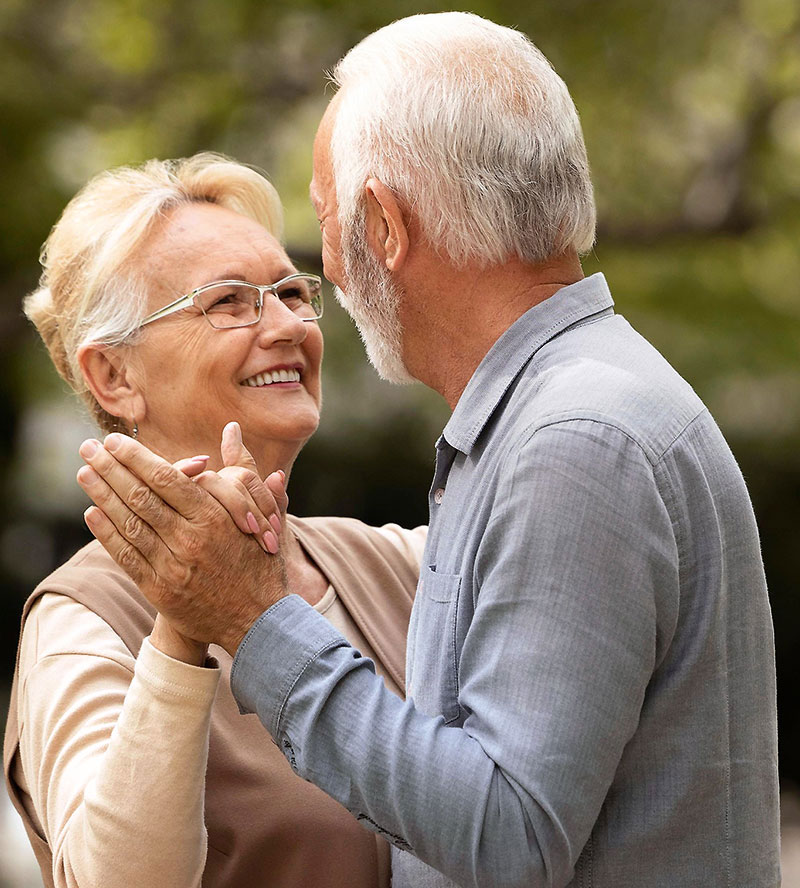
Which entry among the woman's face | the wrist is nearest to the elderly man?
the wrist

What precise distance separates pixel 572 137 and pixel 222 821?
1.29 meters

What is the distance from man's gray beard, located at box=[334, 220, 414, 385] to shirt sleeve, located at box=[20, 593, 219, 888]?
566 millimetres

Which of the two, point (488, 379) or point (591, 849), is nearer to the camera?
point (591, 849)

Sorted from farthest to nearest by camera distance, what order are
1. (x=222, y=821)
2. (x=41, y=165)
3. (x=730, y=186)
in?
(x=730, y=186) → (x=41, y=165) → (x=222, y=821)

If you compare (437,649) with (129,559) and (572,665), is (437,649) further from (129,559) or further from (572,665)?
(129,559)

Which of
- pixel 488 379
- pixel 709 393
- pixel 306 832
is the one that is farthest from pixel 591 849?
pixel 709 393

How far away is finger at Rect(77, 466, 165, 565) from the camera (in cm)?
163

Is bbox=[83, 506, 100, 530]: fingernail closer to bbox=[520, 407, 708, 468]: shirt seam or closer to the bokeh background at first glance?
bbox=[520, 407, 708, 468]: shirt seam

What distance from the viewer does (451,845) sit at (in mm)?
1381

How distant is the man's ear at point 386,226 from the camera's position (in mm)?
1726

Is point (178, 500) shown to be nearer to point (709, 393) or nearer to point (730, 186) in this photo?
point (709, 393)

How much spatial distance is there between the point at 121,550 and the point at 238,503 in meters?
0.18

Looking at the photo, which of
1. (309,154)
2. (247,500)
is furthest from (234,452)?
(309,154)

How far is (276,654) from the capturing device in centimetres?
152
